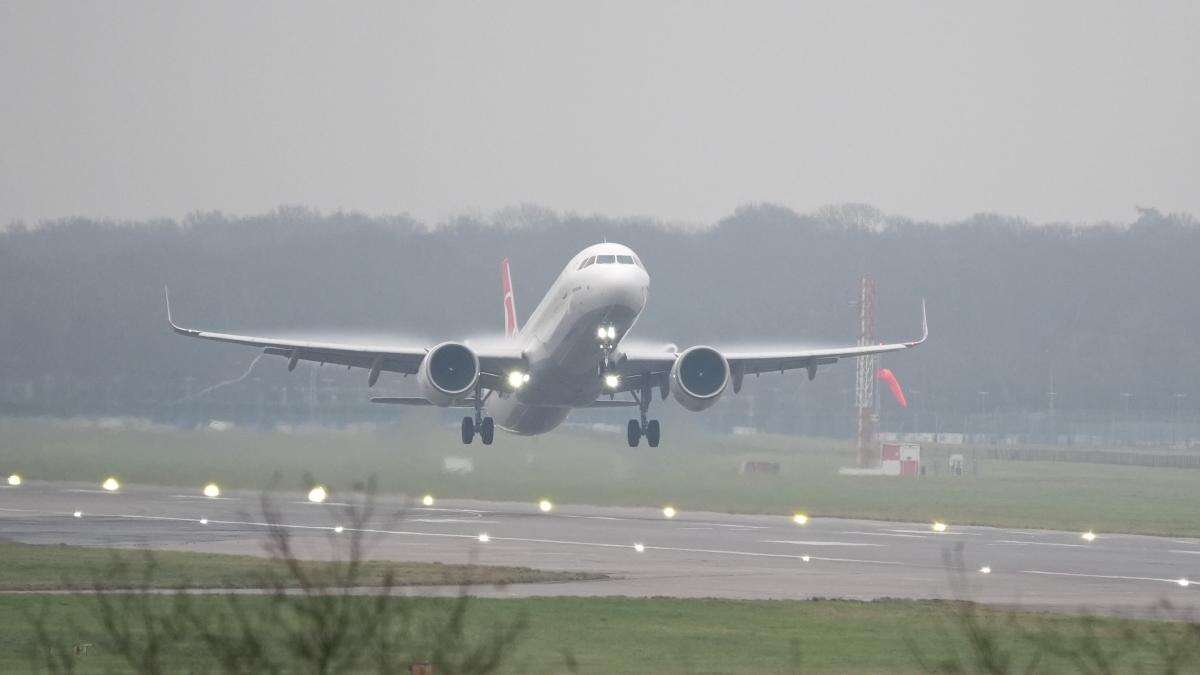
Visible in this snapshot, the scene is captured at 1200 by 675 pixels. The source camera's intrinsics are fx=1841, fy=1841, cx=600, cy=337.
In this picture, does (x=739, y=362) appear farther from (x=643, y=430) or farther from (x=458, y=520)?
(x=458, y=520)

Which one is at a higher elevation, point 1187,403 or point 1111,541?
point 1187,403

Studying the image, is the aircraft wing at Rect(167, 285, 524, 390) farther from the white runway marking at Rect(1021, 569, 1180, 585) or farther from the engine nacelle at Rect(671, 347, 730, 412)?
the white runway marking at Rect(1021, 569, 1180, 585)

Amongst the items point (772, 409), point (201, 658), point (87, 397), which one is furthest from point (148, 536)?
point (772, 409)

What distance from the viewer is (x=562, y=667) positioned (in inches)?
683

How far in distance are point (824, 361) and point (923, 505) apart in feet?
18.0

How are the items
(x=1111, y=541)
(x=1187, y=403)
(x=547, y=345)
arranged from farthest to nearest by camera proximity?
1. (x=1187, y=403)
2. (x=547, y=345)
3. (x=1111, y=541)

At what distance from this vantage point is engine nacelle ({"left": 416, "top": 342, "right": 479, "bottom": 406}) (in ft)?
148

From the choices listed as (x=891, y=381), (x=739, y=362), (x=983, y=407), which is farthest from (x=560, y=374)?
(x=983, y=407)

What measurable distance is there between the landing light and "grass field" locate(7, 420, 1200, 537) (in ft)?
10.7

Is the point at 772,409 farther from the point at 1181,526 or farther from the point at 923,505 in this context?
the point at 1181,526

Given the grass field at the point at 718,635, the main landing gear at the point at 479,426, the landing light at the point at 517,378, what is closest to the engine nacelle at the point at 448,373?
the landing light at the point at 517,378

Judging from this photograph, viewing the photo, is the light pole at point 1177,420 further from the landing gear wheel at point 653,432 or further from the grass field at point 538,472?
the landing gear wheel at point 653,432

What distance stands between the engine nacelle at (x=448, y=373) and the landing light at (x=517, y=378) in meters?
1.28

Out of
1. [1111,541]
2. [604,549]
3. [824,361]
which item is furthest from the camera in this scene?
[824,361]
